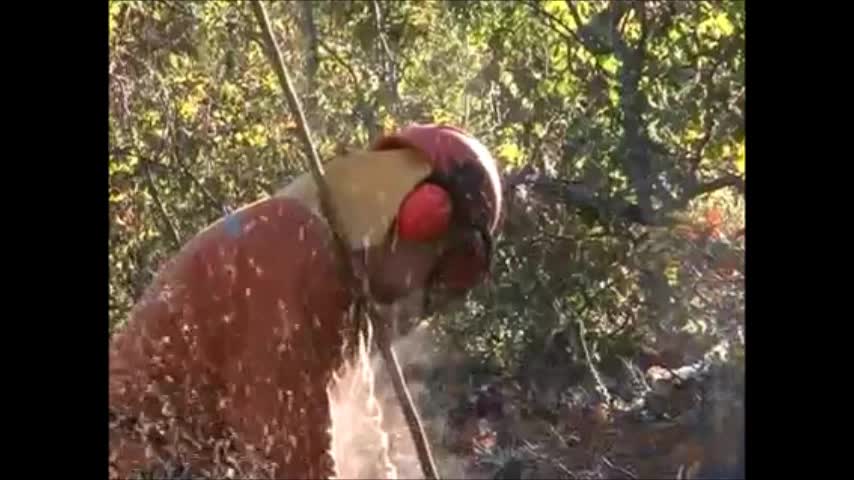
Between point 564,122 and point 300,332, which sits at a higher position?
point 564,122

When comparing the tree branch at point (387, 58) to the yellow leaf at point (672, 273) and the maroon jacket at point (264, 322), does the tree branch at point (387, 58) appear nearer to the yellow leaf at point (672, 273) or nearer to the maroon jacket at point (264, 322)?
the maroon jacket at point (264, 322)

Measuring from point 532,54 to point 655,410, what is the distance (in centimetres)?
25

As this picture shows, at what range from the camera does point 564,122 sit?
67cm

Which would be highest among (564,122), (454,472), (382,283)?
(564,122)

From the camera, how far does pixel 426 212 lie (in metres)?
0.66

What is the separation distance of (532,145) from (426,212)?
0.08m

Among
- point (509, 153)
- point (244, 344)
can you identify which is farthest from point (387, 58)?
point (244, 344)

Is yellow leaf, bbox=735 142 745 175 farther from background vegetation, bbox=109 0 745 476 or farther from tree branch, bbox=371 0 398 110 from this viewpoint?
tree branch, bbox=371 0 398 110

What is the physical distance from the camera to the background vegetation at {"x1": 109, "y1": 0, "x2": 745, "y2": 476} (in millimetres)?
664

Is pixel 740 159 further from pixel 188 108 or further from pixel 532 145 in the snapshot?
pixel 188 108

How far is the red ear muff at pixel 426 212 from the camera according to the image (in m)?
0.66

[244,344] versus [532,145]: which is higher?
[532,145]
